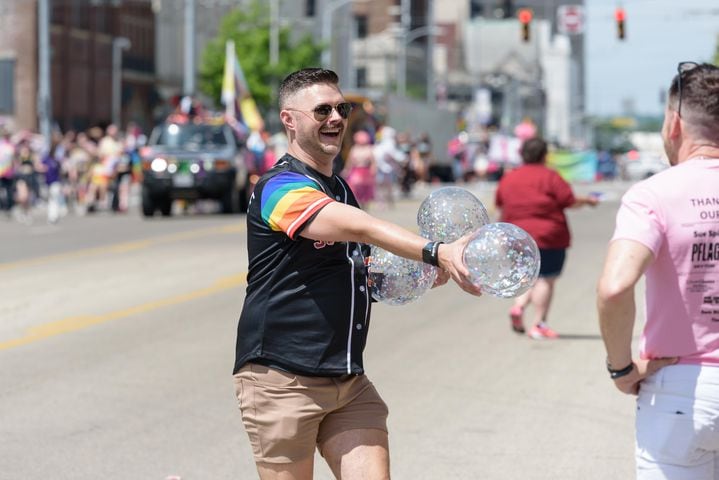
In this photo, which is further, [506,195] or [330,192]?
[506,195]

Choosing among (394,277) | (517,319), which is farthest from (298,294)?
(517,319)

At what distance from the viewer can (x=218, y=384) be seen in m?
10.2

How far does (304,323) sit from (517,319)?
8148 millimetres

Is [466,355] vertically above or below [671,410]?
below

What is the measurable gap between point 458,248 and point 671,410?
742 mm

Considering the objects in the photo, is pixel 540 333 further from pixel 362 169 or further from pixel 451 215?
pixel 362 169

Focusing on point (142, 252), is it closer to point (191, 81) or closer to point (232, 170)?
point (232, 170)

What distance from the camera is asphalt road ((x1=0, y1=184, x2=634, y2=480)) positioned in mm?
7789

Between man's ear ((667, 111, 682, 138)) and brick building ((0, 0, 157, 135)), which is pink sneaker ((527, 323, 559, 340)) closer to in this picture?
man's ear ((667, 111, 682, 138))

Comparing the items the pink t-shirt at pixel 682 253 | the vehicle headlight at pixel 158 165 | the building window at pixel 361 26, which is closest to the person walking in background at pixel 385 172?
the vehicle headlight at pixel 158 165

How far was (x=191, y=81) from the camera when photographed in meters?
47.4

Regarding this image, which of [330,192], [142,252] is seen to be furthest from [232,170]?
[330,192]

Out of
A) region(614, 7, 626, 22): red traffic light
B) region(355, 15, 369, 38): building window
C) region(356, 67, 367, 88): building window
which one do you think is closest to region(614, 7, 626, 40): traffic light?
region(614, 7, 626, 22): red traffic light

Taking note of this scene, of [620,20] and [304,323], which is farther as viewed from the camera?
[620,20]
